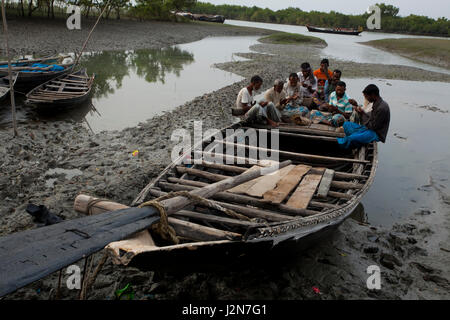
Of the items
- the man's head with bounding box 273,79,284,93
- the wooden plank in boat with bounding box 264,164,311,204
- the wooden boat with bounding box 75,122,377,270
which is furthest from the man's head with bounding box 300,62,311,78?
the wooden plank in boat with bounding box 264,164,311,204

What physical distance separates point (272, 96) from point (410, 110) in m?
8.02

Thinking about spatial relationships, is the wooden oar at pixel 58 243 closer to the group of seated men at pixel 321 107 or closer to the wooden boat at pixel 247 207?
the wooden boat at pixel 247 207

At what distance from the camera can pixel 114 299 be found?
3078 mm

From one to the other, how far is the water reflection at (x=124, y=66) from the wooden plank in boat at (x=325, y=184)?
9.35m

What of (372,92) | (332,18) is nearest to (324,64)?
(372,92)

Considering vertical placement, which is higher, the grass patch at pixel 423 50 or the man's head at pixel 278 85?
the grass patch at pixel 423 50

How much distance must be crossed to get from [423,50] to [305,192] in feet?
117

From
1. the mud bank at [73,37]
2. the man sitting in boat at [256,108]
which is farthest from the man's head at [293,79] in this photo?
the mud bank at [73,37]

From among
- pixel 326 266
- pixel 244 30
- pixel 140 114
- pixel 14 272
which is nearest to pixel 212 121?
pixel 140 114

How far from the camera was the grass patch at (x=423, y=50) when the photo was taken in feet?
92.0

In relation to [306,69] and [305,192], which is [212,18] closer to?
[306,69]

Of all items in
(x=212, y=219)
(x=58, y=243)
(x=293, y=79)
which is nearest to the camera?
(x=58, y=243)

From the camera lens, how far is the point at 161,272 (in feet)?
10.2

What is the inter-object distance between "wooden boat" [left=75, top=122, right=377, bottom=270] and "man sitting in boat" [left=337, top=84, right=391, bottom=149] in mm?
175
